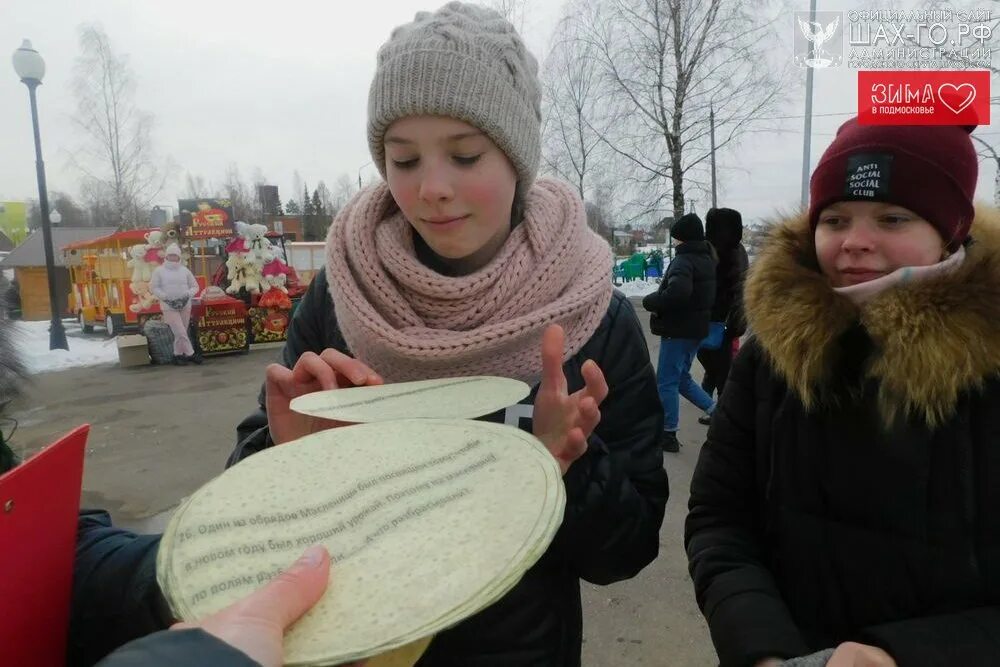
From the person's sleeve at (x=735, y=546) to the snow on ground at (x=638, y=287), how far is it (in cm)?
1761

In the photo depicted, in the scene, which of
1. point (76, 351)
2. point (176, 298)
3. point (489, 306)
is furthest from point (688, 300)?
point (76, 351)

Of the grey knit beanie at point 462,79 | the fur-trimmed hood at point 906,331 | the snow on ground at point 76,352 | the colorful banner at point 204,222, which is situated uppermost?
the colorful banner at point 204,222

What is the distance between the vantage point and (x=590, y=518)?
1.06 meters

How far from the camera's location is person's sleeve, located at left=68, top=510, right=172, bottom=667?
86 cm

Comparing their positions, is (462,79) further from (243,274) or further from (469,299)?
(243,274)

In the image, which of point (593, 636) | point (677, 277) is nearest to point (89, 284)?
point (677, 277)

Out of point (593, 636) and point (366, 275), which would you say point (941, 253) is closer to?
point (366, 275)

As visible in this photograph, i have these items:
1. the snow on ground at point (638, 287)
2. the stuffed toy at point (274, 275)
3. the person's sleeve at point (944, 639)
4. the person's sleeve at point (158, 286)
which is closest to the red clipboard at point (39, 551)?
the person's sleeve at point (944, 639)

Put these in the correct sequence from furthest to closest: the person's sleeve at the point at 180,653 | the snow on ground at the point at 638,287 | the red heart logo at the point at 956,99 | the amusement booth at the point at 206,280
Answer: the snow on ground at the point at 638,287 → the amusement booth at the point at 206,280 → the red heart logo at the point at 956,99 → the person's sleeve at the point at 180,653

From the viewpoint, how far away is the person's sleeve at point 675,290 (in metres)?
4.54

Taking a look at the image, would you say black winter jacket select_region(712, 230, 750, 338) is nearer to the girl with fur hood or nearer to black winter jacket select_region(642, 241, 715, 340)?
black winter jacket select_region(642, 241, 715, 340)

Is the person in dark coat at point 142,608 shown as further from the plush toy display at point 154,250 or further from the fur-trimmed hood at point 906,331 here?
the plush toy display at point 154,250

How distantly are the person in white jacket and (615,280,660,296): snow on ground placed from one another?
1266 cm

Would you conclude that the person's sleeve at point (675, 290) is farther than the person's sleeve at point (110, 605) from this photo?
Yes
